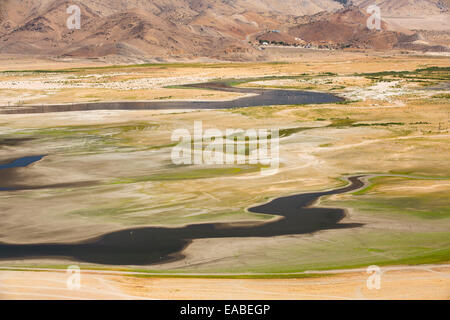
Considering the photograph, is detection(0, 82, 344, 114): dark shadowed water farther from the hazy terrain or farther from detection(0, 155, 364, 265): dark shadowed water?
detection(0, 155, 364, 265): dark shadowed water

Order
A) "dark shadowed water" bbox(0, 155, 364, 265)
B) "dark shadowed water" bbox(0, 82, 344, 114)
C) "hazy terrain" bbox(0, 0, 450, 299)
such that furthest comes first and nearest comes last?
"dark shadowed water" bbox(0, 82, 344, 114) < "dark shadowed water" bbox(0, 155, 364, 265) < "hazy terrain" bbox(0, 0, 450, 299)

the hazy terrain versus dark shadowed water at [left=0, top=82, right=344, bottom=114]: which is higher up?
dark shadowed water at [left=0, top=82, right=344, bottom=114]

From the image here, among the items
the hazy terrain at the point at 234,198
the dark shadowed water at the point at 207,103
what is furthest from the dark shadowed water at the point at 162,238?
the dark shadowed water at the point at 207,103

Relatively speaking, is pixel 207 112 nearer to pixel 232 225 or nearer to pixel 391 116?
pixel 391 116

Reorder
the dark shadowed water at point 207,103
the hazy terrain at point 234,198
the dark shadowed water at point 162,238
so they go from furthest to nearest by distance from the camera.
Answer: the dark shadowed water at point 207,103 < the dark shadowed water at point 162,238 < the hazy terrain at point 234,198

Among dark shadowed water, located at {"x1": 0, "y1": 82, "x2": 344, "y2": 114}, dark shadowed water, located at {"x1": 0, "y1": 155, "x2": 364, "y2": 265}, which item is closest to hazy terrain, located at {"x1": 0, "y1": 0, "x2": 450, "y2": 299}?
dark shadowed water, located at {"x1": 0, "y1": 155, "x2": 364, "y2": 265}

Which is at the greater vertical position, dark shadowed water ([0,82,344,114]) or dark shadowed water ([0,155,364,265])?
dark shadowed water ([0,82,344,114])

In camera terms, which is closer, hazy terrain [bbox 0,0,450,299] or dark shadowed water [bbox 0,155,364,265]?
hazy terrain [bbox 0,0,450,299]

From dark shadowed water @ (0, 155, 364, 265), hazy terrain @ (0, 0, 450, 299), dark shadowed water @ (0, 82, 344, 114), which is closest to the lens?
hazy terrain @ (0, 0, 450, 299)

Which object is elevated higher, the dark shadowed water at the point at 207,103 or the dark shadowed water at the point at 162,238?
the dark shadowed water at the point at 207,103

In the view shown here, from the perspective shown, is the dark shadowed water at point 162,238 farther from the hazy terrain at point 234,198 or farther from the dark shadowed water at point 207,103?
the dark shadowed water at point 207,103
